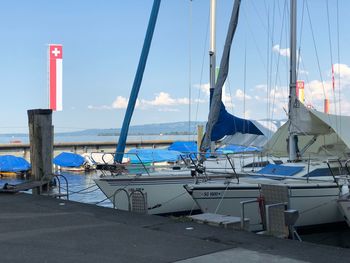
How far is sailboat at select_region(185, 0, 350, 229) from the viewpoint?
11.3 m

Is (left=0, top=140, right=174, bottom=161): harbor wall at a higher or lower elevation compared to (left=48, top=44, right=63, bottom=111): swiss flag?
lower

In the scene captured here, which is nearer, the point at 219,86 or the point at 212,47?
the point at 219,86

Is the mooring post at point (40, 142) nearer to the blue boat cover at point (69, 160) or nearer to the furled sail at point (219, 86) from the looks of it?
the furled sail at point (219, 86)

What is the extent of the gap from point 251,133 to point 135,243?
11226mm

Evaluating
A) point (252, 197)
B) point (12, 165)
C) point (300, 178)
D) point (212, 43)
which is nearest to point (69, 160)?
point (12, 165)

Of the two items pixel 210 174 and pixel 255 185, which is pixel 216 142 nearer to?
pixel 210 174

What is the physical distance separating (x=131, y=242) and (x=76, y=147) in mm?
46822

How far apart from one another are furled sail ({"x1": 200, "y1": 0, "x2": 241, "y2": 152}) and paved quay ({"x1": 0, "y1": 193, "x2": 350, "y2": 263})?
291 inches

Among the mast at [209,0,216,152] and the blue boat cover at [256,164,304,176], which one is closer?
the blue boat cover at [256,164,304,176]

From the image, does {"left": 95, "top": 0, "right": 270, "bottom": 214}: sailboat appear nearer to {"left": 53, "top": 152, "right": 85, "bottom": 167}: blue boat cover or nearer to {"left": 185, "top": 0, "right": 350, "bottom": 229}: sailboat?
{"left": 185, "top": 0, "right": 350, "bottom": 229}: sailboat

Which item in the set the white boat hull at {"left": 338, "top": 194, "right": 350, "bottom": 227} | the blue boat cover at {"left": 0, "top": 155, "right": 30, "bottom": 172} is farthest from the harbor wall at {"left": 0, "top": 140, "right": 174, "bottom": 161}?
the white boat hull at {"left": 338, "top": 194, "right": 350, "bottom": 227}

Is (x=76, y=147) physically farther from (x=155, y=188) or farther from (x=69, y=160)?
(x=155, y=188)

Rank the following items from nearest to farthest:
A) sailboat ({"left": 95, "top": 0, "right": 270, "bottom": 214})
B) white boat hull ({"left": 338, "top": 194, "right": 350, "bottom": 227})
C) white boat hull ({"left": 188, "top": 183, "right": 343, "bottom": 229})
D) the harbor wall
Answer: white boat hull ({"left": 338, "top": 194, "right": 350, "bottom": 227}), white boat hull ({"left": 188, "top": 183, "right": 343, "bottom": 229}), sailboat ({"left": 95, "top": 0, "right": 270, "bottom": 214}), the harbor wall

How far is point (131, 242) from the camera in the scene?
608 cm
